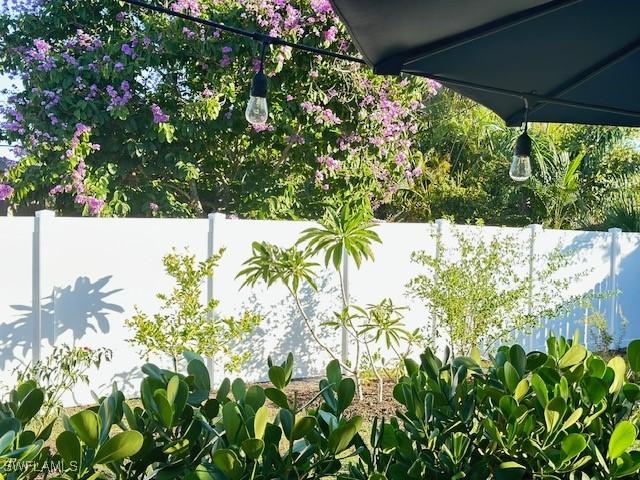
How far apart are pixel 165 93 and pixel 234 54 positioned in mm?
910

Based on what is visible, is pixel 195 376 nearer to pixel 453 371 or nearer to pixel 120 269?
pixel 453 371

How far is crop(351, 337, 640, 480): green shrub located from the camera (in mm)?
1362

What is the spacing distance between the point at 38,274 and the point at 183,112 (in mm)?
2986

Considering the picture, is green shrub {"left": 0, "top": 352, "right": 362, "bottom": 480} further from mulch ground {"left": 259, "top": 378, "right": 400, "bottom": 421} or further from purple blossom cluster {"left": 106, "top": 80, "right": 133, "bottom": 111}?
purple blossom cluster {"left": 106, "top": 80, "right": 133, "bottom": 111}

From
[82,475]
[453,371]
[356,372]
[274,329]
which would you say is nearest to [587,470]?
[453,371]

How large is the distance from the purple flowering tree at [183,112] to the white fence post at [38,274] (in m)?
2.24

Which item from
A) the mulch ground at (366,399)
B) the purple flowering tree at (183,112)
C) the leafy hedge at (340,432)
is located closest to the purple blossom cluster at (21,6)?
the purple flowering tree at (183,112)

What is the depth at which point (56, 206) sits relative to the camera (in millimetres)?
7258

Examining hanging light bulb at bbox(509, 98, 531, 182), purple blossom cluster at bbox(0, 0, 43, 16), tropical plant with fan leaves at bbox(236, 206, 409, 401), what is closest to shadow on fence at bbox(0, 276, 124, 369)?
tropical plant with fan leaves at bbox(236, 206, 409, 401)

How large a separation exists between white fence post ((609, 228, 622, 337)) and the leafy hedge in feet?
23.5

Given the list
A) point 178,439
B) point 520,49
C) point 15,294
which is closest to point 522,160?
point 520,49

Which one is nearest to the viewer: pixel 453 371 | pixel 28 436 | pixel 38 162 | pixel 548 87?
pixel 28 436

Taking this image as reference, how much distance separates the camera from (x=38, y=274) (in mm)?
4586

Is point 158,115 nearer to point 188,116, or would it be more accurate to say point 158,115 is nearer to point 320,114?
point 188,116
